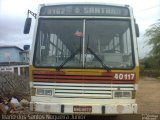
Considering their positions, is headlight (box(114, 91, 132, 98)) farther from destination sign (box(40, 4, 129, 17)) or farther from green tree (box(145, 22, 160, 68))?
green tree (box(145, 22, 160, 68))

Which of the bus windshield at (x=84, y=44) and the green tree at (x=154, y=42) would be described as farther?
the green tree at (x=154, y=42)

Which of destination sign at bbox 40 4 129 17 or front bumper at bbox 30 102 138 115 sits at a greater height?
destination sign at bbox 40 4 129 17

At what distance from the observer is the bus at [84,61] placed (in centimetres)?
869

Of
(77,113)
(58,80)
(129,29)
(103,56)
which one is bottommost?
(77,113)

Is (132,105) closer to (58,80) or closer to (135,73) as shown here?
(135,73)

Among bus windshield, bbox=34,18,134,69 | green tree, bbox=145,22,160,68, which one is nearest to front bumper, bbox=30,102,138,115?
bus windshield, bbox=34,18,134,69

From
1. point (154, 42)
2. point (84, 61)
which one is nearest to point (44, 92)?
point (84, 61)

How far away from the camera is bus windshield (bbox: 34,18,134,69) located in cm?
877

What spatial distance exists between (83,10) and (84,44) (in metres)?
0.86

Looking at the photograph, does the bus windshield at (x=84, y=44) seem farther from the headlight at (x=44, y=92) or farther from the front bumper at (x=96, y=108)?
the front bumper at (x=96, y=108)

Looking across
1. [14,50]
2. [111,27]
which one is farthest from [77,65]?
[14,50]

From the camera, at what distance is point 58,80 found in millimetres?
8766

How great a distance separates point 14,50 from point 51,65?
4184cm

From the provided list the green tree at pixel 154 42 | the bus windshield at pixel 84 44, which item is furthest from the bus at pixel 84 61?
the green tree at pixel 154 42
